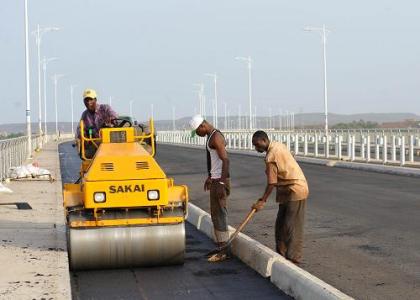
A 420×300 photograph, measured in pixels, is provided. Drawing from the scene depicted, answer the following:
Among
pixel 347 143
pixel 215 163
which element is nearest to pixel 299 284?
pixel 215 163

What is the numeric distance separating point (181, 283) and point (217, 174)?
1812 millimetres

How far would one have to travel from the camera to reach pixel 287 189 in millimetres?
8742

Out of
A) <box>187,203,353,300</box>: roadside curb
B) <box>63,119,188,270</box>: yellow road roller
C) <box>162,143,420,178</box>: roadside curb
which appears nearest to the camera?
<box>187,203,353,300</box>: roadside curb

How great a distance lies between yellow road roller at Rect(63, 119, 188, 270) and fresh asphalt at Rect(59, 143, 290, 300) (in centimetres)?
20

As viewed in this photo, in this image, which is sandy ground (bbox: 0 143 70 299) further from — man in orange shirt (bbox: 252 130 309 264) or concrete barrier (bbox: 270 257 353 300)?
man in orange shirt (bbox: 252 130 309 264)

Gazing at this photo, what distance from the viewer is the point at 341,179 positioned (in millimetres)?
22641

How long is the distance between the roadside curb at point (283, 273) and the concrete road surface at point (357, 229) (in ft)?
1.92

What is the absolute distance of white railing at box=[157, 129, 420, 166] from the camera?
2984 centimetres

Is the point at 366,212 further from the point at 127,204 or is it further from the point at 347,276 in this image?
the point at 127,204

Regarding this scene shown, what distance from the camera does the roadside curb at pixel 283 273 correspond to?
6.72 m

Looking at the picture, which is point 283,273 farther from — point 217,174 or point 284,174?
point 217,174

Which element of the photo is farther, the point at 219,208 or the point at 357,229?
the point at 357,229

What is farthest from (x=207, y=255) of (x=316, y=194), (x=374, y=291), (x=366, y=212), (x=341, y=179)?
(x=341, y=179)

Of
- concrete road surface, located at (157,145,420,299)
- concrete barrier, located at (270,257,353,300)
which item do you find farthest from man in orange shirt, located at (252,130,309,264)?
concrete barrier, located at (270,257,353,300)
